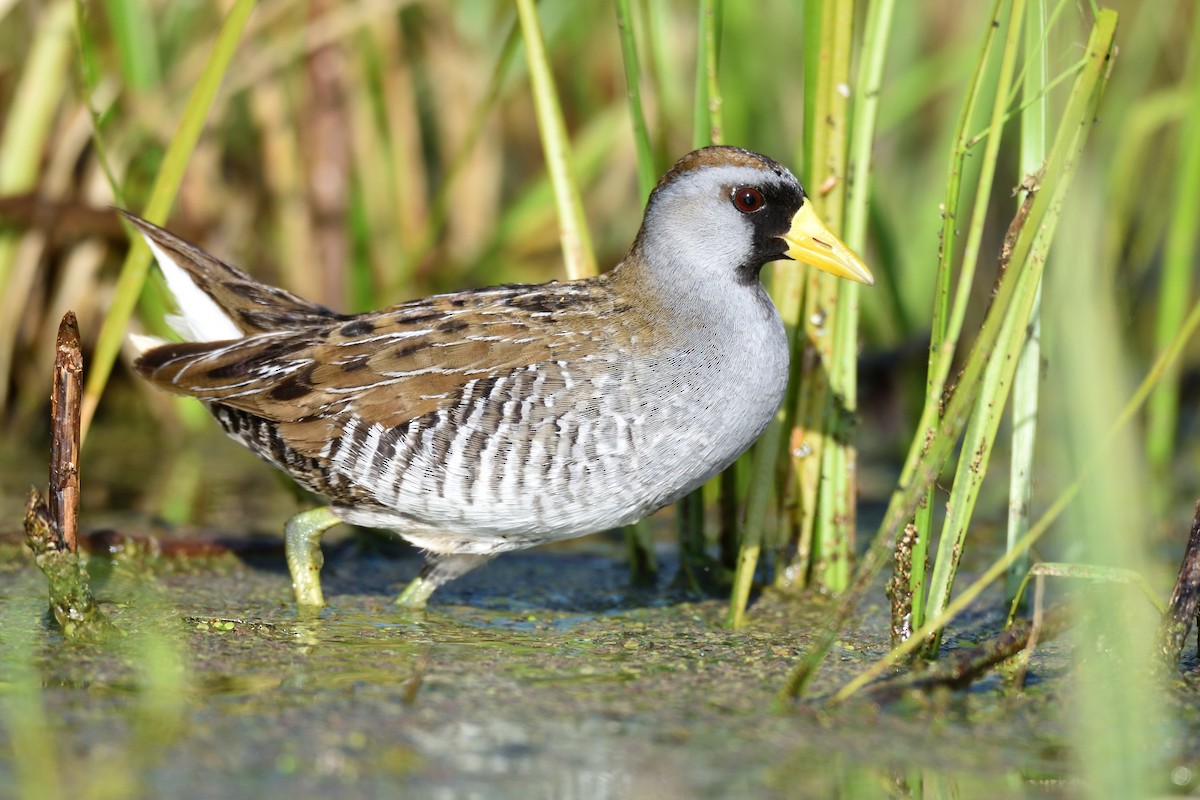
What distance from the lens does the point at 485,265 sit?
5.82 m

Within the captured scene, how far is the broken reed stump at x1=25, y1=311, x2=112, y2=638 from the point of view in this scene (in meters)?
3.04

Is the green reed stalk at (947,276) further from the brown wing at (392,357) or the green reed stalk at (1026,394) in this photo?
the brown wing at (392,357)

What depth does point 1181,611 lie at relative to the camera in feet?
10.0

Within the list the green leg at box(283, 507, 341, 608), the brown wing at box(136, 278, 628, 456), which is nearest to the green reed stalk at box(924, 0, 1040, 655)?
the brown wing at box(136, 278, 628, 456)

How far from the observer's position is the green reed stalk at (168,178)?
10.7 ft

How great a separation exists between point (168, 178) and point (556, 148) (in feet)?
3.10

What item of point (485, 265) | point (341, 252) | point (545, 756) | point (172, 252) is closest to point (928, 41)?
point (485, 265)

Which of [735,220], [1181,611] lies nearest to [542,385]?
[735,220]

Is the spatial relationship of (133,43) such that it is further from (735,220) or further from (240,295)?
(735,220)

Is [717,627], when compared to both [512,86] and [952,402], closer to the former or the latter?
[952,402]

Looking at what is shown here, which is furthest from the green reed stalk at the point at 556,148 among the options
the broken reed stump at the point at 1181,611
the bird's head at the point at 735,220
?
the broken reed stump at the point at 1181,611

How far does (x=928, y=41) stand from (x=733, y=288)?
416cm

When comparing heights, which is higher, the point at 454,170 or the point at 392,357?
the point at 454,170

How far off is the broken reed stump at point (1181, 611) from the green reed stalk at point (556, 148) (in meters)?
1.63
